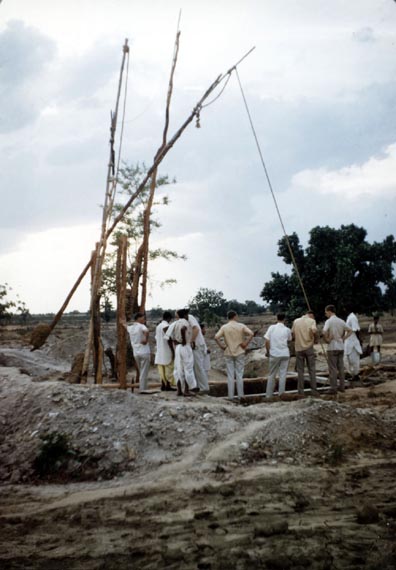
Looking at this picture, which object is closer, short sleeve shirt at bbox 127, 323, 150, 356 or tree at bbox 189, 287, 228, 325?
short sleeve shirt at bbox 127, 323, 150, 356

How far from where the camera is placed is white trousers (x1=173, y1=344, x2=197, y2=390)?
Result: 9984 mm

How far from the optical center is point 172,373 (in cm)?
1121

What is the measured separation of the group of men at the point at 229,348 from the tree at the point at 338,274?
13.6 metres

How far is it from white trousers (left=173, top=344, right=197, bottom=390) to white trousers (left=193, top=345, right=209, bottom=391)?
562 millimetres

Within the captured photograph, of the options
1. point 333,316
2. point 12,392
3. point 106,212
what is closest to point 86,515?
point 12,392

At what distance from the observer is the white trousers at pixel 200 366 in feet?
34.9

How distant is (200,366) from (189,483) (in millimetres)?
4896

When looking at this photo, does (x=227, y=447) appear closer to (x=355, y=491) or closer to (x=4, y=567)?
(x=355, y=491)

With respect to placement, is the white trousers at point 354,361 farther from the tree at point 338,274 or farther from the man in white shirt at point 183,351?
the tree at point 338,274

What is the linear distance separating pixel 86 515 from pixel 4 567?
3.84 ft

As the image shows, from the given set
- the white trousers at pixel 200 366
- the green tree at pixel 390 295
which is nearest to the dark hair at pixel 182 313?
the white trousers at pixel 200 366

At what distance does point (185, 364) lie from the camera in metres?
9.99

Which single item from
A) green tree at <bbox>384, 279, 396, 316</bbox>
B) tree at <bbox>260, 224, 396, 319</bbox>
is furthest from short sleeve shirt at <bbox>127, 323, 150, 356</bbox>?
green tree at <bbox>384, 279, 396, 316</bbox>

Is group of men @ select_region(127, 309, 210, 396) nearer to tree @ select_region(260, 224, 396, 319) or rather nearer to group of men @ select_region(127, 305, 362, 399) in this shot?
group of men @ select_region(127, 305, 362, 399)
